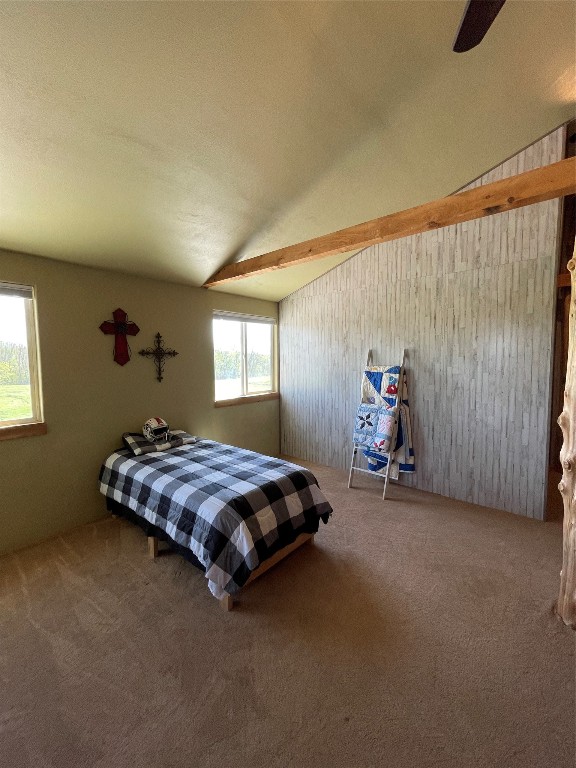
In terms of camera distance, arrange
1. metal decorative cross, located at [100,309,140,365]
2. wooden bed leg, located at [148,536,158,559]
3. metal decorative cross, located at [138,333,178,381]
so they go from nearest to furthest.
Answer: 1. wooden bed leg, located at [148,536,158,559]
2. metal decorative cross, located at [100,309,140,365]
3. metal decorative cross, located at [138,333,178,381]

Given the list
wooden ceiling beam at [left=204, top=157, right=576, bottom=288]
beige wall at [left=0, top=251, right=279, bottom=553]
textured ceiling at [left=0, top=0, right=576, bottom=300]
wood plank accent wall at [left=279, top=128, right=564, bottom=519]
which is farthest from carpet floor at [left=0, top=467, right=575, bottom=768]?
textured ceiling at [left=0, top=0, right=576, bottom=300]

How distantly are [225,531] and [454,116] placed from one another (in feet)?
9.36

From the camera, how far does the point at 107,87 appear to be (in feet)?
4.44

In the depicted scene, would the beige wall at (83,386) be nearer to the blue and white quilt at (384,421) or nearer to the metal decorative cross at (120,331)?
the metal decorative cross at (120,331)

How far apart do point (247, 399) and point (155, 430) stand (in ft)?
4.63

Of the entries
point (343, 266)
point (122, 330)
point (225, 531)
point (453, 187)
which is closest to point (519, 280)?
point (453, 187)

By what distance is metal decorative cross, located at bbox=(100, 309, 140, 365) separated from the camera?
2873 millimetres

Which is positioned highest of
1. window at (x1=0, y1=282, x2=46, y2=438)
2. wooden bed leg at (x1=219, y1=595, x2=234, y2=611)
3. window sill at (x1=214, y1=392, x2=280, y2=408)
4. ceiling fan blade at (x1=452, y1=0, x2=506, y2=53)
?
ceiling fan blade at (x1=452, y1=0, x2=506, y2=53)

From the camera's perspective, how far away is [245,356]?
427 cm

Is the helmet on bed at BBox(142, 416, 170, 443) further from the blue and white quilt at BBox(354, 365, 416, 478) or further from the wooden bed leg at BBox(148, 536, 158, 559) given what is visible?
the blue and white quilt at BBox(354, 365, 416, 478)

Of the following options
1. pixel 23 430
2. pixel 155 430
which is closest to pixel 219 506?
pixel 155 430

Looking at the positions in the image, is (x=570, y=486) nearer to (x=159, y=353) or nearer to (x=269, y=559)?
(x=269, y=559)

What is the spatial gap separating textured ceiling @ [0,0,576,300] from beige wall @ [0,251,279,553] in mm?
256

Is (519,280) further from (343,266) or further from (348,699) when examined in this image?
(348,699)
